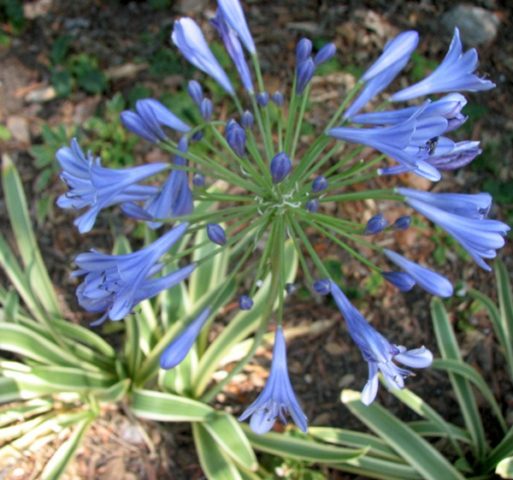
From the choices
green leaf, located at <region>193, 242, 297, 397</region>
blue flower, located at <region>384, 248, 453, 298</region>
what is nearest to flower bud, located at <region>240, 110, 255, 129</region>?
blue flower, located at <region>384, 248, 453, 298</region>

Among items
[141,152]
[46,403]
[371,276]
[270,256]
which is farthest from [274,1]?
[46,403]

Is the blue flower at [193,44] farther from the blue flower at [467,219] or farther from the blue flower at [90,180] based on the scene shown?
the blue flower at [467,219]

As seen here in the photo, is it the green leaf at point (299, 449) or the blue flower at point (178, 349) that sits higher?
the blue flower at point (178, 349)

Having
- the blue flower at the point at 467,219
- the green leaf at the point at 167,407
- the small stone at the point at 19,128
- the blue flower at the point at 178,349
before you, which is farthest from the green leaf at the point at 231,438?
the small stone at the point at 19,128

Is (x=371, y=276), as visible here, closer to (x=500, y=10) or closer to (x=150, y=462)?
(x=150, y=462)

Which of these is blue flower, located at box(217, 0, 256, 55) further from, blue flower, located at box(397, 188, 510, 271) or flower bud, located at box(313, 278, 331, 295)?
flower bud, located at box(313, 278, 331, 295)
